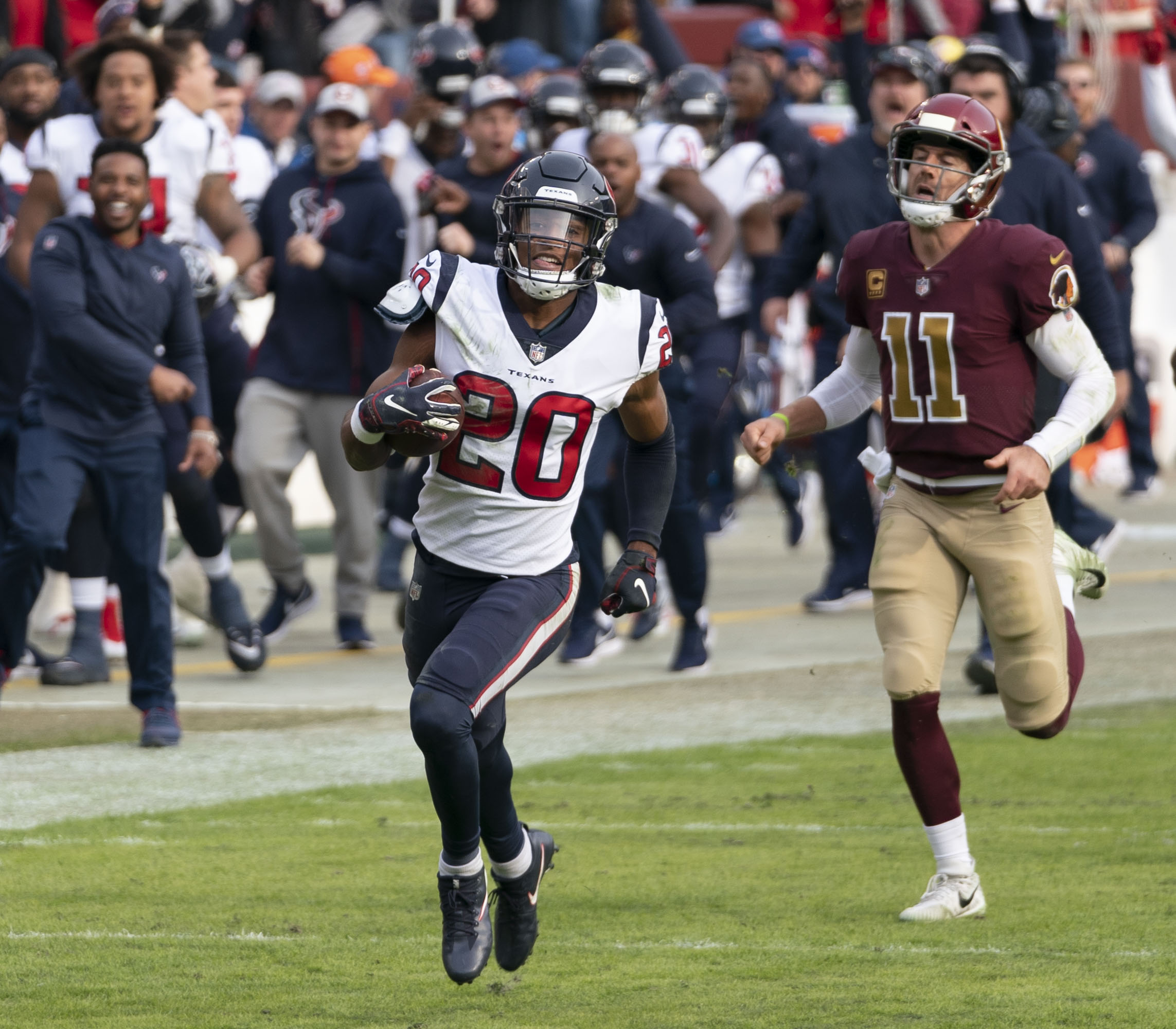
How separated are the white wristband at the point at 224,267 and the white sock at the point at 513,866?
15.6 ft

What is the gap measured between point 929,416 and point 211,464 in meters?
3.26

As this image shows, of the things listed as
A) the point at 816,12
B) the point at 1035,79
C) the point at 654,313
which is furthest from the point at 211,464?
the point at 816,12

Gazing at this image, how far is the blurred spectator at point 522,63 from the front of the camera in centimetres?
1549

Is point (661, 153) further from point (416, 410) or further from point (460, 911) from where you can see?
point (460, 911)

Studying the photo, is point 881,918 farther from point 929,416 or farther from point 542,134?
point 542,134

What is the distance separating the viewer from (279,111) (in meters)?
14.5

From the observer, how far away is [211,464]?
26.9 ft

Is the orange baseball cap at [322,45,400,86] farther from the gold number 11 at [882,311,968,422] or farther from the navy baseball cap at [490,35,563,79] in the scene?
the gold number 11 at [882,311,968,422]

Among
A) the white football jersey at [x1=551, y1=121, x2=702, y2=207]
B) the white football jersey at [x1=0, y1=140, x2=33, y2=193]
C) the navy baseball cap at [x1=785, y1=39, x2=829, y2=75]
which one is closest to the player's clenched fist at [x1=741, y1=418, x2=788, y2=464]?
the white football jersey at [x1=551, y1=121, x2=702, y2=207]

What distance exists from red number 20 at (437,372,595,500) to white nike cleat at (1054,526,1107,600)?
5.58ft

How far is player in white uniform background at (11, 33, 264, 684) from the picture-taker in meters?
8.79

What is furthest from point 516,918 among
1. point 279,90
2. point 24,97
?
point 279,90

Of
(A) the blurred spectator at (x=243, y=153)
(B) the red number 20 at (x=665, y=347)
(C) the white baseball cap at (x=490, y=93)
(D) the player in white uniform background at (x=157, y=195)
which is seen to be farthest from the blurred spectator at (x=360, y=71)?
(B) the red number 20 at (x=665, y=347)

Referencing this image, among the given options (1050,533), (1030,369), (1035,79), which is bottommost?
(1035,79)
